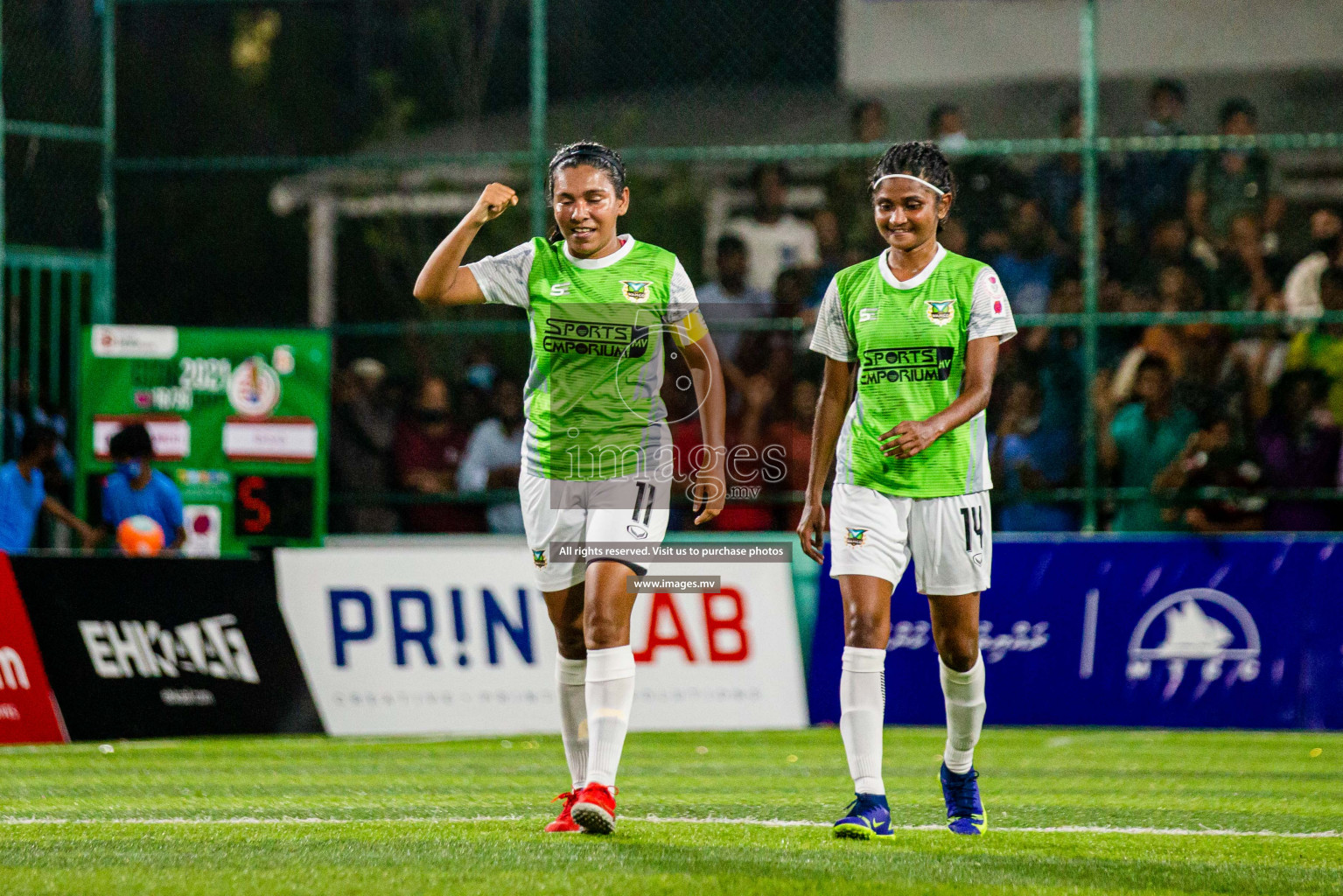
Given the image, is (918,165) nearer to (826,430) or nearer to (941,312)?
(941,312)

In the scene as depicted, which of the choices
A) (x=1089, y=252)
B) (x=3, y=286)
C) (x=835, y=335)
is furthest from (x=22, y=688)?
(x=1089, y=252)

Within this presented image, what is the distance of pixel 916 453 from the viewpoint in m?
6.50

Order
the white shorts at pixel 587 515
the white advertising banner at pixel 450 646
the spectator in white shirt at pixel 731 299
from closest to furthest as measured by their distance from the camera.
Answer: the white shorts at pixel 587 515, the white advertising banner at pixel 450 646, the spectator in white shirt at pixel 731 299

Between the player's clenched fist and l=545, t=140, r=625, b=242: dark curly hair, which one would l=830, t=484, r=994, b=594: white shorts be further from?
the player's clenched fist

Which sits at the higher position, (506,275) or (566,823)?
(506,275)

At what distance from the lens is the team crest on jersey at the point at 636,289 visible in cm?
655

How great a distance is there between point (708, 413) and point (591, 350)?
474 mm

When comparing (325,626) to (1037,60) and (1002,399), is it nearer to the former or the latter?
(1002,399)

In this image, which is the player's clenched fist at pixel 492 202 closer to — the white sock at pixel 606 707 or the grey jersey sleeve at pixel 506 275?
the grey jersey sleeve at pixel 506 275

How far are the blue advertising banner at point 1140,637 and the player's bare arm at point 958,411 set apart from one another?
5081 mm

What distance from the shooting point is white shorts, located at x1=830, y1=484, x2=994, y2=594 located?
256 inches

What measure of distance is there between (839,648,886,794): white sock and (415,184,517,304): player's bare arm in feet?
5.88

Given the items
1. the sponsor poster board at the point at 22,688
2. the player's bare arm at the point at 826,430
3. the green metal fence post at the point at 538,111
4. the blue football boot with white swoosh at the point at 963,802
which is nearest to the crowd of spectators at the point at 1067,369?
the green metal fence post at the point at 538,111

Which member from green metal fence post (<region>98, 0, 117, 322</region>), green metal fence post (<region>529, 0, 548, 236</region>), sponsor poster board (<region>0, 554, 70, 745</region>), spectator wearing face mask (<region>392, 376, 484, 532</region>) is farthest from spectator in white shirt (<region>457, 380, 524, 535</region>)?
sponsor poster board (<region>0, 554, 70, 745</region>)
